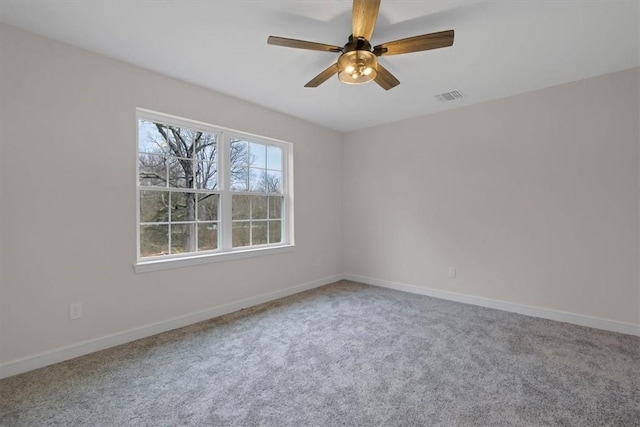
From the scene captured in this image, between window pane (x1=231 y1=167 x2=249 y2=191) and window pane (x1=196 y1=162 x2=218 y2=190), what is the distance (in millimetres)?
213

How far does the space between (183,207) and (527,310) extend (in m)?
3.93

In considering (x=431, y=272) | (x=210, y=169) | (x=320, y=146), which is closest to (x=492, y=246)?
(x=431, y=272)

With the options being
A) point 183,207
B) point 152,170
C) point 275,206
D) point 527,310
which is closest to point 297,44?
point 152,170

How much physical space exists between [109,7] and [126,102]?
0.87 meters

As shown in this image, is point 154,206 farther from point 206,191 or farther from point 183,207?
point 206,191

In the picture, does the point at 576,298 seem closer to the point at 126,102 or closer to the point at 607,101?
the point at 607,101

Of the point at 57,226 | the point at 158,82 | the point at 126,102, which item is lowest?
the point at 57,226

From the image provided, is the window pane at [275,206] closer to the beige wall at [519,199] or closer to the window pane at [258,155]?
the window pane at [258,155]

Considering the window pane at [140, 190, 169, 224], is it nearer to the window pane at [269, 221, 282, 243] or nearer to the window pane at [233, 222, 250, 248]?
the window pane at [233, 222, 250, 248]

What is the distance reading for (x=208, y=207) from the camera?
3.33 m

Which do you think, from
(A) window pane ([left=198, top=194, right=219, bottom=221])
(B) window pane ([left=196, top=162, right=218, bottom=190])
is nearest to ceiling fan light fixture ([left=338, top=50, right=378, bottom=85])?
(B) window pane ([left=196, top=162, right=218, bottom=190])

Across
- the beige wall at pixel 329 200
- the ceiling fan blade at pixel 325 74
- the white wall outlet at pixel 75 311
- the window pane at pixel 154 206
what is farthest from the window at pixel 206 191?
the ceiling fan blade at pixel 325 74

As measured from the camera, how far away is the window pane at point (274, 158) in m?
4.02

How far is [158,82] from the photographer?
2.85 m
